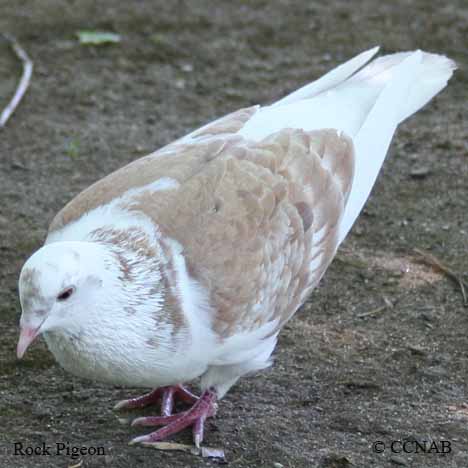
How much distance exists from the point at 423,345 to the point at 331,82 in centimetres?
141

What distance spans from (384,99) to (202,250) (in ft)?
5.03

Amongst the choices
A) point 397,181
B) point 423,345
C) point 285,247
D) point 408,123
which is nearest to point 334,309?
point 423,345

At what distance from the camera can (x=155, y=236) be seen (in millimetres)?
4000

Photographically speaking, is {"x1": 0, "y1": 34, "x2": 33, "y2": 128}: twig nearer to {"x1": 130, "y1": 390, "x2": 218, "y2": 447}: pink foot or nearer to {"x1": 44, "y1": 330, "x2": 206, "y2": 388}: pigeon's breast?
{"x1": 130, "y1": 390, "x2": 218, "y2": 447}: pink foot

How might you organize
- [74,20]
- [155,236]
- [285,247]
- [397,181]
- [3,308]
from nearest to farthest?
1. [155,236]
2. [285,247]
3. [3,308]
4. [397,181]
5. [74,20]

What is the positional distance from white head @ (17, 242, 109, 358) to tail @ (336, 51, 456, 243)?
4.87 ft

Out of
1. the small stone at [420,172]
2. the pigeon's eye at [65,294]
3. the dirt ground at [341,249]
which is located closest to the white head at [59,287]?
the pigeon's eye at [65,294]

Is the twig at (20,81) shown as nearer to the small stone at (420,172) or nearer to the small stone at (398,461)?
the small stone at (420,172)

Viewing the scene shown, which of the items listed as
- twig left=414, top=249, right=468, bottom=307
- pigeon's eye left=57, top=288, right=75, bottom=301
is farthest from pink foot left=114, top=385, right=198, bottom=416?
twig left=414, top=249, right=468, bottom=307

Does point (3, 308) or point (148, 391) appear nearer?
point (148, 391)

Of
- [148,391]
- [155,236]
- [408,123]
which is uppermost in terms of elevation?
[155,236]

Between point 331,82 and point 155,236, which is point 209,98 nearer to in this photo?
point 331,82

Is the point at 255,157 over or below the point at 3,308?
over

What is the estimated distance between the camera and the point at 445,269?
18.1 ft
